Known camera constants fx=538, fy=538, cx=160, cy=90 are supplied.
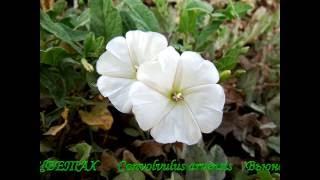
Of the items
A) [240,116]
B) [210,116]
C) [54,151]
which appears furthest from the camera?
[240,116]

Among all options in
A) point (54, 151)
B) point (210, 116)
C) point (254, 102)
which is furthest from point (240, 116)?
point (54, 151)

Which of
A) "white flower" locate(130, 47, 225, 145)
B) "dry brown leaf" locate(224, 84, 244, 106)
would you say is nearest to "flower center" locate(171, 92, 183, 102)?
"white flower" locate(130, 47, 225, 145)

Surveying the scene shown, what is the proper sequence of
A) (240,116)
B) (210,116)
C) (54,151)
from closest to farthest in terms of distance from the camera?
(210,116) < (54,151) < (240,116)

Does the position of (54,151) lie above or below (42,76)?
below

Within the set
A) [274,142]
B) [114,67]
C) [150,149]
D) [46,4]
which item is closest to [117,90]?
[114,67]

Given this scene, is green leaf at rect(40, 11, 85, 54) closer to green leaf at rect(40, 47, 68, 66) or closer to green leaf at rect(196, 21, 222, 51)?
green leaf at rect(40, 47, 68, 66)

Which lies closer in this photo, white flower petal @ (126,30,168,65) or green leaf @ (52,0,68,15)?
white flower petal @ (126,30,168,65)

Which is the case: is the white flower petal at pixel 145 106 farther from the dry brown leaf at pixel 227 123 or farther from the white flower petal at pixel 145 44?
the dry brown leaf at pixel 227 123

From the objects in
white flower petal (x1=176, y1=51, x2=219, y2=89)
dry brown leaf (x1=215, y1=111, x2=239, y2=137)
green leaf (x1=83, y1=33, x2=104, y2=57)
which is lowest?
dry brown leaf (x1=215, y1=111, x2=239, y2=137)
